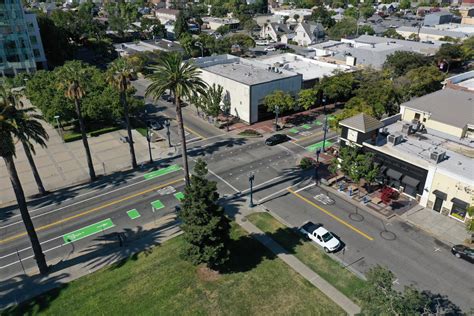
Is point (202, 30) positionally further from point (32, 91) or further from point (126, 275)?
point (126, 275)

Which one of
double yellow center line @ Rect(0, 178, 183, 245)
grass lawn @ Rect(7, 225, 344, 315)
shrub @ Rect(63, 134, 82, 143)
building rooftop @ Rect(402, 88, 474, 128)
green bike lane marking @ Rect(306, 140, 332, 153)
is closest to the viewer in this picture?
grass lawn @ Rect(7, 225, 344, 315)

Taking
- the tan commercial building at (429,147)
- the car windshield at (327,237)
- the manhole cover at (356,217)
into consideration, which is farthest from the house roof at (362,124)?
the car windshield at (327,237)

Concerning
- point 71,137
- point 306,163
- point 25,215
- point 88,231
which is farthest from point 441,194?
point 71,137

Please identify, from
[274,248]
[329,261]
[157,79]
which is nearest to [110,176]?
[157,79]

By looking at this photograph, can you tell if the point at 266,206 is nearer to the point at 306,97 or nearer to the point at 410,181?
the point at 410,181

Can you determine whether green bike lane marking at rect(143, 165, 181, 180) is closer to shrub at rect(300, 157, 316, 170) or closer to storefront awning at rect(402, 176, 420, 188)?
shrub at rect(300, 157, 316, 170)

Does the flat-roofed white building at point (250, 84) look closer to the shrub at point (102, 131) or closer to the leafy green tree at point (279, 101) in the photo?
the leafy green tree at point (279, 101)

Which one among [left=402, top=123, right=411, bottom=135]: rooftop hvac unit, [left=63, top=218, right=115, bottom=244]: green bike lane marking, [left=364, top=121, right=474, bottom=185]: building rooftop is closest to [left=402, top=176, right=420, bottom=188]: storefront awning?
[left=364, top=121, right=474, bottom=185]: building rooftop
